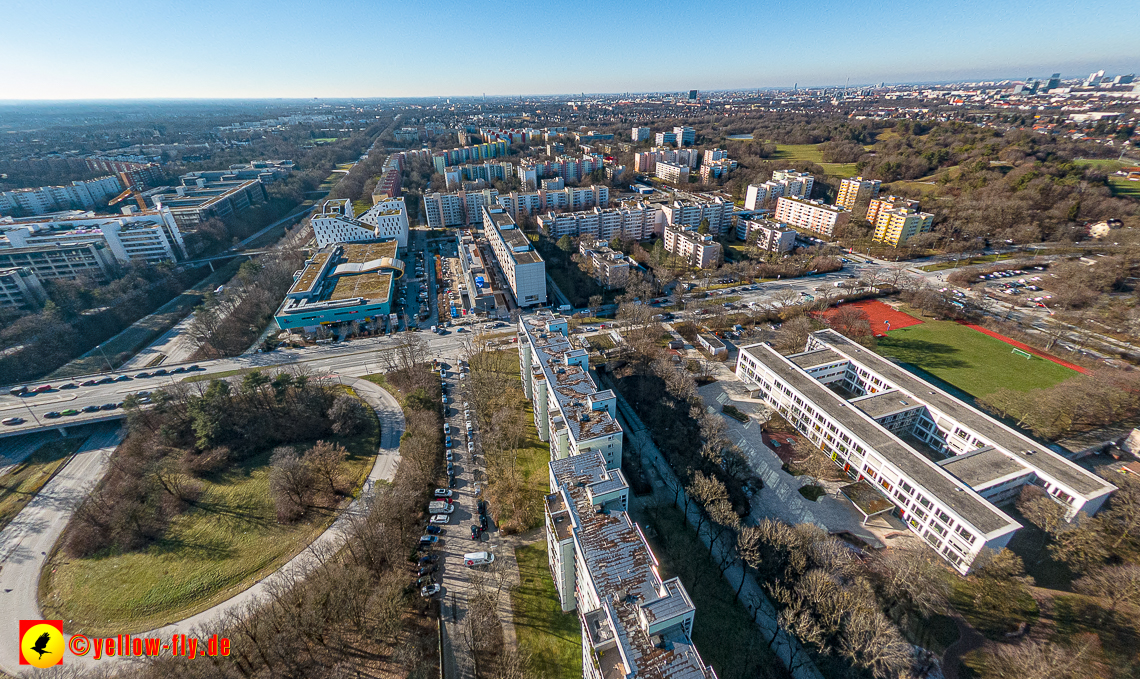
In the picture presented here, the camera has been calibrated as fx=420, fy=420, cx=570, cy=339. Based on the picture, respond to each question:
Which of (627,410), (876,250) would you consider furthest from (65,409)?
(876,250)

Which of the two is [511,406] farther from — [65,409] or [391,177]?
[391,177]

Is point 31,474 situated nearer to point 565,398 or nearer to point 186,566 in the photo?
point 186,566

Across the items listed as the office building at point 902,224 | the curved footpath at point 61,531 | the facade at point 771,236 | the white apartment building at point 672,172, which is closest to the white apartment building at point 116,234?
the curved footpath at point 61,531

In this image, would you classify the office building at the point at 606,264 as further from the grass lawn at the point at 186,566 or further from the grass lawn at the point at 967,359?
the grass lawn at the point at 186,566

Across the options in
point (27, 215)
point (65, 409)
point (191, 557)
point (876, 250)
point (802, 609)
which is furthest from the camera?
point (27, 215)

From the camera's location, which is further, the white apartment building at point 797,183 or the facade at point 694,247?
the white apartment building at point 797,183

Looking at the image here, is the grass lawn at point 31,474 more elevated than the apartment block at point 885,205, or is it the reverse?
the apartment block at point 885,205
